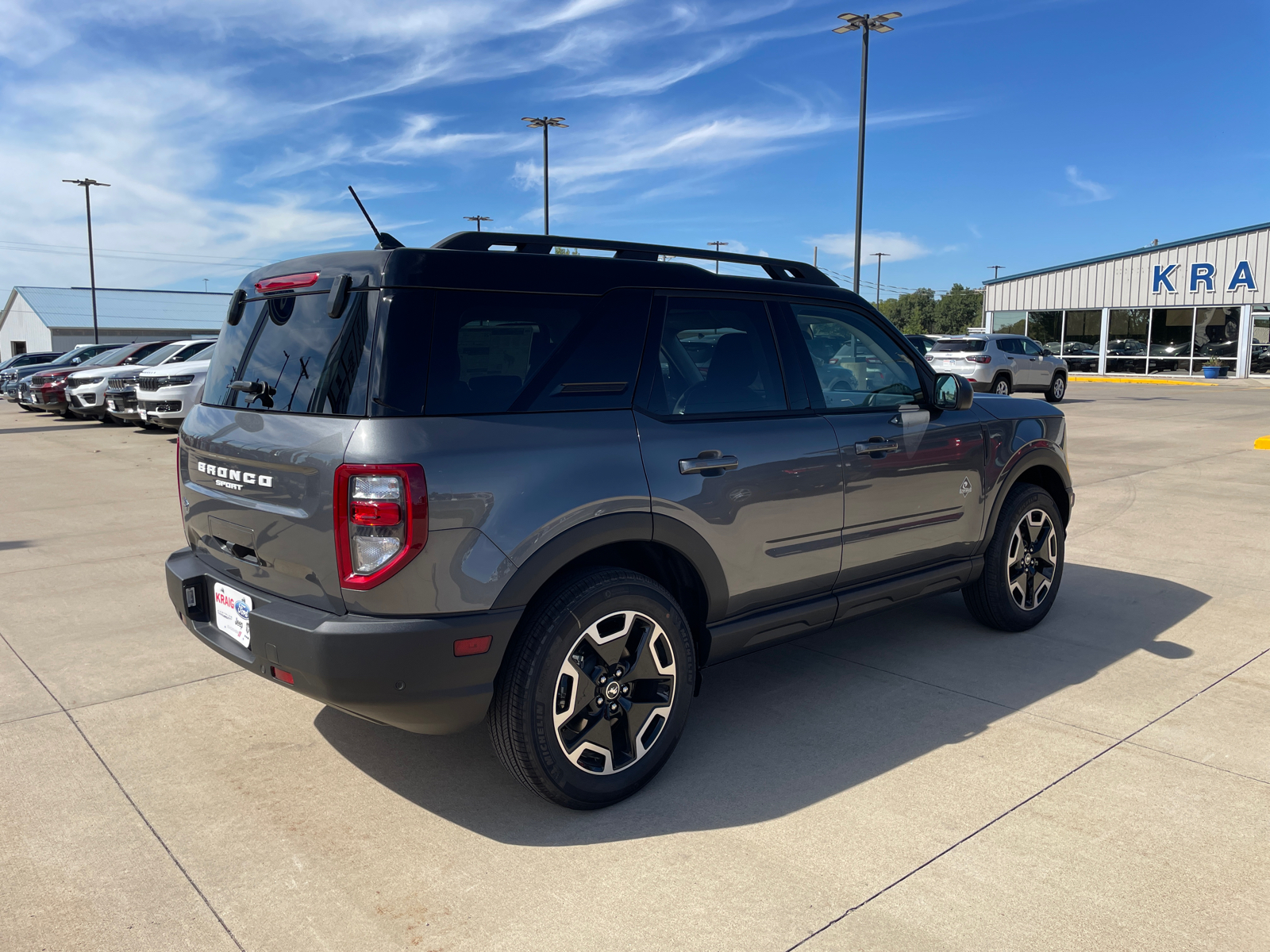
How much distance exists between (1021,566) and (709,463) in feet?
8.13

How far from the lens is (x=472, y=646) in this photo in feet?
9.47

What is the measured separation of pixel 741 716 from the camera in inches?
159

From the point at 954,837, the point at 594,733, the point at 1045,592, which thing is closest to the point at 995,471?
the point at 1045,592

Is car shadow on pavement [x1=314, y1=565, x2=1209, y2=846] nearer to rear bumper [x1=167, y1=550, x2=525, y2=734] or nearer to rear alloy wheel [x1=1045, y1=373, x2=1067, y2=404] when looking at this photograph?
rear bumper [x1=167, y1=550, x2=525, y2=734]

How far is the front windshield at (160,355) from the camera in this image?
17.6 meters

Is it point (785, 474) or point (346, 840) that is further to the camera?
point (785, 474)

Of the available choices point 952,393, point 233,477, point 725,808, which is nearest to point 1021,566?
point 952,393

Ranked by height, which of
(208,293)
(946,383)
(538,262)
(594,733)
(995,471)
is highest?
(208,293)

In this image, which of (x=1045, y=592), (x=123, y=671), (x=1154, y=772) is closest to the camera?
(x=1154, y=772)

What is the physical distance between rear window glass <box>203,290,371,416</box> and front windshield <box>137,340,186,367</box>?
611 inches

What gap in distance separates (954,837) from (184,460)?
10.2 ft

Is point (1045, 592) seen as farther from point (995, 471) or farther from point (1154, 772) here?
point (1154, 772)

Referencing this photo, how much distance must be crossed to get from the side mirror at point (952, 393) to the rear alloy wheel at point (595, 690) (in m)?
1.94

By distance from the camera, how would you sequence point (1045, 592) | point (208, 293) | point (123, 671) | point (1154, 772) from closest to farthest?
point (1154, 772) < point (123, 671) < point (1045, 592) < point (208, 293)
